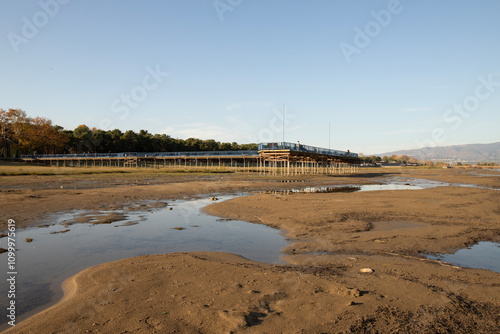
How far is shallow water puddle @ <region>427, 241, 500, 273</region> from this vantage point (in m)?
8.00

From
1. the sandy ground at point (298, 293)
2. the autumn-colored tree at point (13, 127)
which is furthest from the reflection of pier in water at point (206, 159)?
the sandy ground at point (298, 293)

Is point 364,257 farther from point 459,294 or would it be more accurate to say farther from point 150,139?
point 150,139

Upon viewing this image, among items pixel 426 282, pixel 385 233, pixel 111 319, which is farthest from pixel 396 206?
pixel 111 319

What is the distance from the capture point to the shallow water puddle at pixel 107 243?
23.1ft

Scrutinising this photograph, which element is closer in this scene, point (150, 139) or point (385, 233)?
point (385, 233)

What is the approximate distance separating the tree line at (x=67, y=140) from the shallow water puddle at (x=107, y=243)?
94.3m

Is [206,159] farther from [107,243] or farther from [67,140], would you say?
[107,243]

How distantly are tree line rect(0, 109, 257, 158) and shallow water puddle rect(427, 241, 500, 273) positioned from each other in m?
108

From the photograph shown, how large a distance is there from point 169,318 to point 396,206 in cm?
1629

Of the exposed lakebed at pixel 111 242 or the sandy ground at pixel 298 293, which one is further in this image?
the exposed lakebed at pixel 111 242

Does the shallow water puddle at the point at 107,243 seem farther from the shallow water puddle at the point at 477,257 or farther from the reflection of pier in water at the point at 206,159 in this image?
the reflection of pier in water at the point at 206,159

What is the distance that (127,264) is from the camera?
7.83 m

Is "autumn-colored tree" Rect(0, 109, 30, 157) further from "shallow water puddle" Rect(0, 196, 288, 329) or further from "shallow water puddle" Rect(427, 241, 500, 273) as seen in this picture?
"shallow water puddle" Rect(427, 241, 500, 273)

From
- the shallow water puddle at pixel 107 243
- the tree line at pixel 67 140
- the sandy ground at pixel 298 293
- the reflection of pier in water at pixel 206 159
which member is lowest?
the shallow water puddle at pixel 107 243
